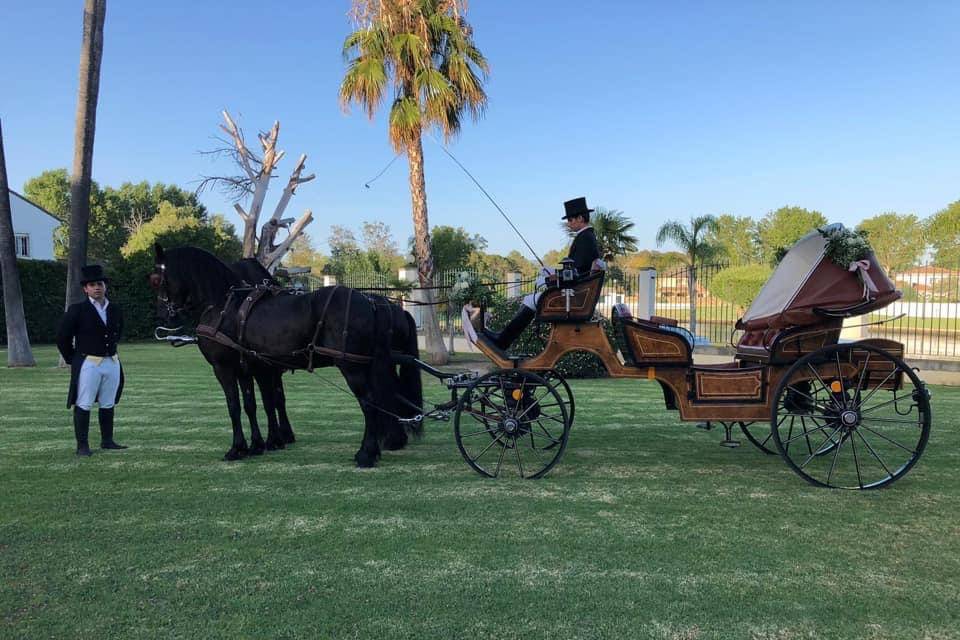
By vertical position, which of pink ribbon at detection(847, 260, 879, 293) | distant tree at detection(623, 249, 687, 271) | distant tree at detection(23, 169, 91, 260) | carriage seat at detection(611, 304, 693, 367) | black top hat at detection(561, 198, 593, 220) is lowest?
carriage seat at detection(611, 304, 693, 367)

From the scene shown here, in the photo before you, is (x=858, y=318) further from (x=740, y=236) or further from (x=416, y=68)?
(x=740, y=236)

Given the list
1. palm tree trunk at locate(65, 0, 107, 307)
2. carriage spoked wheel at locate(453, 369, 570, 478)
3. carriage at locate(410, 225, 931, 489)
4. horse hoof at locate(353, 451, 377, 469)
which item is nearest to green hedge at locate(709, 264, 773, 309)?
carriage at locate(410, 225, 931, 489)

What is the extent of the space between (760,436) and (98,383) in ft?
22.8

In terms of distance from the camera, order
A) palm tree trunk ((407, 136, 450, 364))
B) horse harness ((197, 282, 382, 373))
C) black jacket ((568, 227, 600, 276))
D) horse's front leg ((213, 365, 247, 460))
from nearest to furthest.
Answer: black jacket ((568, 227, 600, 276)), horse harness ((197, 282, 382, 373)), horse's front leg ((213, 365, 247, 460)), palm tree trunk ((407, 136, 450, 364))

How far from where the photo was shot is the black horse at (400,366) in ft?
18.8

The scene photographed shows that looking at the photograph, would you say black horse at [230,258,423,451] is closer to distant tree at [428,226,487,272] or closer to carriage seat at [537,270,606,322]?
carriage seat at [537,270,606,322]

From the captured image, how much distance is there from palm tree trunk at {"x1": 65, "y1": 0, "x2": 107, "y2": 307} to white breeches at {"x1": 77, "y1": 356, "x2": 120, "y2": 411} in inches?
328

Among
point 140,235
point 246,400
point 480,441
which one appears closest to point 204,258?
point 246,400

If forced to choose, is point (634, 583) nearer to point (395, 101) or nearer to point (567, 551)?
point (567, 551)

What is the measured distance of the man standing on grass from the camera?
5.75 meters

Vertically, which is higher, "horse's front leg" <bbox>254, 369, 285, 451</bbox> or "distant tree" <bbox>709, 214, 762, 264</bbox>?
"distant tree" <bbox>709, 214, 762, 264</bbox>

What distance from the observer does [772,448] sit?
20.1 feet

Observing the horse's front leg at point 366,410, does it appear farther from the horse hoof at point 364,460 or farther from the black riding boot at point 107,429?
the black riding boot at point 107,429

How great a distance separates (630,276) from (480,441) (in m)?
7.84
